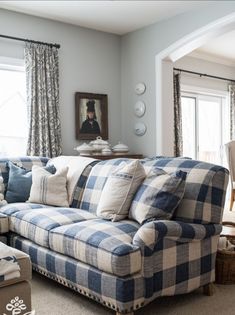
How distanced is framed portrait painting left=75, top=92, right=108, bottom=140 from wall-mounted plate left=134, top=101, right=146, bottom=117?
0.45 metres

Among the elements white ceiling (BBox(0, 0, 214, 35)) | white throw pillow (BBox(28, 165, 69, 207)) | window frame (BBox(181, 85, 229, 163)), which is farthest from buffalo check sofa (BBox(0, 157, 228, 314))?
window frame (BBox(181, 85, 229, 163))

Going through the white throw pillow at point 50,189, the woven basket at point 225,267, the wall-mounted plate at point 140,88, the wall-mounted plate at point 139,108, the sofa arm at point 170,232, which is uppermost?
the wall-mounted plate at point 140,88

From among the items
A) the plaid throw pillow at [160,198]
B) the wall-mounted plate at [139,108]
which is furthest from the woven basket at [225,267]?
the wall-mounted plate at [139,108]

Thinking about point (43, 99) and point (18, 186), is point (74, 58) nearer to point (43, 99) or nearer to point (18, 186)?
point (43, 99)

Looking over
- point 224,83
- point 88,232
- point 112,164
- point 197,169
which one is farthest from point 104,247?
point 224,83

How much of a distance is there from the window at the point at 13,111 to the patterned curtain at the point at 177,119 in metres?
2.53

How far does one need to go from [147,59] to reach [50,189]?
110 inches

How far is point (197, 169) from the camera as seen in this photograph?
8.91 feet

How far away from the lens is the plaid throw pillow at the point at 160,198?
8.18 ft

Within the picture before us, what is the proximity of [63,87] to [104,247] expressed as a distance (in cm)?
345

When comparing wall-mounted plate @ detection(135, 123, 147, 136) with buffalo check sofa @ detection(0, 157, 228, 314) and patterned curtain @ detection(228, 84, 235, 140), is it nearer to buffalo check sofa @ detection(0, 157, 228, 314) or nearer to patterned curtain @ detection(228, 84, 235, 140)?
buffalo check sofa @ detection(0, 157, 228, 314)

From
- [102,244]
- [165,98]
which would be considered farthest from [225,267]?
[165,98]

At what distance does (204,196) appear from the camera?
2.61 metres

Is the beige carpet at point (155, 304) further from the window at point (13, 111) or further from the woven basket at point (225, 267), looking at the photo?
the window at point (13, 111)
